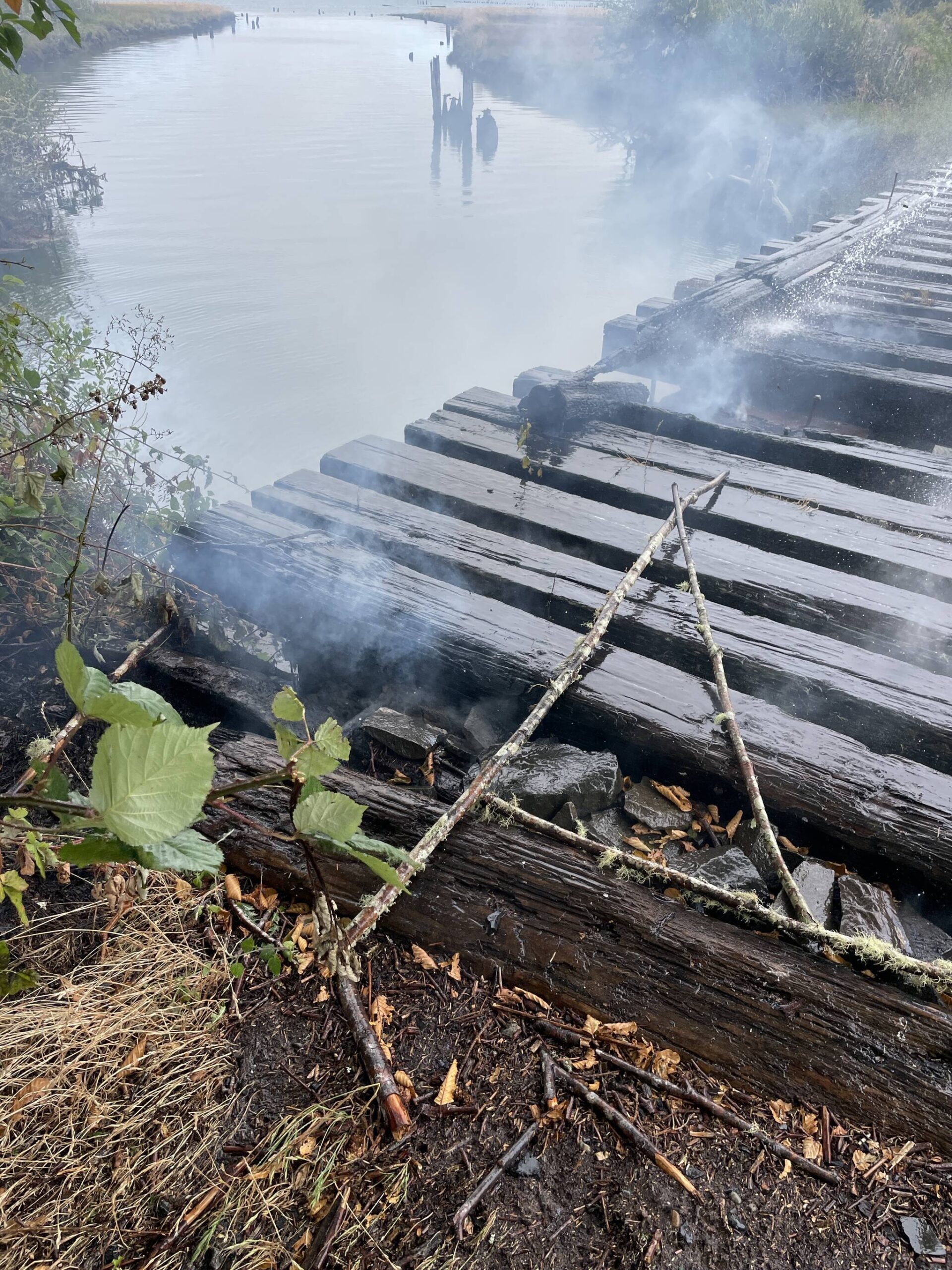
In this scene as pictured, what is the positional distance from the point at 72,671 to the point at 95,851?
0.25 metres

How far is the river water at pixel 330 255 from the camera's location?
13586 mm

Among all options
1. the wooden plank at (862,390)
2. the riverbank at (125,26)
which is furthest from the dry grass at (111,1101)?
the riverbank at (125,26)

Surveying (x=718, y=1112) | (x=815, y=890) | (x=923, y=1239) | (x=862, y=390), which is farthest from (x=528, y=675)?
(x=862, y=390)

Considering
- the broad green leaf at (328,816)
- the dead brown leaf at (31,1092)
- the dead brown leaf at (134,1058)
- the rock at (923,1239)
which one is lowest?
the rock at (923,1239)

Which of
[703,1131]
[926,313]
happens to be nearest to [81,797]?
[703,1131]

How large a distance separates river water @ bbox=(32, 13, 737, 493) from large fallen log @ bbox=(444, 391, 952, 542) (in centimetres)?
735

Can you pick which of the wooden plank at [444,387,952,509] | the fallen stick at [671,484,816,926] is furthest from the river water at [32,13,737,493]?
the fallen stick at [671,484,816,926]

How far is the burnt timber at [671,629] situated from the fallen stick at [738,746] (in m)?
0.07

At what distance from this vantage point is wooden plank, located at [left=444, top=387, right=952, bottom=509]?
4.57 m

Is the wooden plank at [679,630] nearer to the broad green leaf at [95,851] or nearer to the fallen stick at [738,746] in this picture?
the fallen stick at [738,746]

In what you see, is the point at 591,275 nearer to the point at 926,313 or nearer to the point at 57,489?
the point at 926,313

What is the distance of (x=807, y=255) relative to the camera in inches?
323

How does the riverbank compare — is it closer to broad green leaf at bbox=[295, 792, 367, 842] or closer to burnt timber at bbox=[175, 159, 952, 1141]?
Answer: burnt timber at bbox=[175, 159, 952, 1141]

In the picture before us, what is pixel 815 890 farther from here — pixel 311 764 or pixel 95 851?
pixel 95 851
